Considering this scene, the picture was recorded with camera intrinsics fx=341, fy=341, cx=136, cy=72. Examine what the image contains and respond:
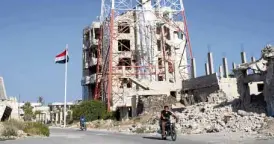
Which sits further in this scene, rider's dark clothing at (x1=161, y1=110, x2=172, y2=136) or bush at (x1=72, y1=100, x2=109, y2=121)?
bush at (x1=72, y1=100, x2=109, y2=121)

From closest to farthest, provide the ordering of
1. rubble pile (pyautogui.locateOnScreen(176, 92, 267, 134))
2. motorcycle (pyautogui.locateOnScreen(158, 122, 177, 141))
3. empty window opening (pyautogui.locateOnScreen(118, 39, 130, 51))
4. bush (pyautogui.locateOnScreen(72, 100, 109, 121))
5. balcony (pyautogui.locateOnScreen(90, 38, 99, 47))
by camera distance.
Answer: motorcycle (pyautogui.locateOnScreen(158, 122, 177, 141)) < rubble pile (pyautogui.locateOnScreen(176, 92, 267, 134)) < bush (pyautogui.locateOnScreen(72, 100, 109, 121)) < empty window opening (pyautogui.locateOnScreen(118, 39, 130, 51)) < balcony (pyautogui.locateOnScreen(90, 38, 99, 47))

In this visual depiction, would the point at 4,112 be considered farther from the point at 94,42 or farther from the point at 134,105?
the point at 94,42

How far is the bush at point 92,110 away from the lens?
4853cm

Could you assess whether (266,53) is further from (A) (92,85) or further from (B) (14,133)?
(A) (92,85)

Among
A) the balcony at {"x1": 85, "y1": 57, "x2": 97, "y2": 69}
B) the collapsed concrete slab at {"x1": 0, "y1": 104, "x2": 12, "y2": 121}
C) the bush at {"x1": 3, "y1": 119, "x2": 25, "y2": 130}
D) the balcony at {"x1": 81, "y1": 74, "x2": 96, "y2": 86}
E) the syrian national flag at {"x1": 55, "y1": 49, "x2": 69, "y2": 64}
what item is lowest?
the bush at {"x1": 3, "y1": 119, "x2": 25, "y2": 130}

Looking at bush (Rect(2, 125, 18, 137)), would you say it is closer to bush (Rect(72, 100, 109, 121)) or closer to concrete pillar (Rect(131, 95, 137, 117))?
concrete pillar (Rect(131, 95, 137, 117))

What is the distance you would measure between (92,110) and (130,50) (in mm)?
14551

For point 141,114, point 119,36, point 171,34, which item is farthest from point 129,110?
point 171,34

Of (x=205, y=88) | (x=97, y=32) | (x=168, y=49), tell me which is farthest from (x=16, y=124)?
(x=97, y=32)

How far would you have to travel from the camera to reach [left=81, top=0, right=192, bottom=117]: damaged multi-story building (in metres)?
52.2

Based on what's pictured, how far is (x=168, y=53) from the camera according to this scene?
6009 centimetres

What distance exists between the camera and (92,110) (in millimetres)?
48812

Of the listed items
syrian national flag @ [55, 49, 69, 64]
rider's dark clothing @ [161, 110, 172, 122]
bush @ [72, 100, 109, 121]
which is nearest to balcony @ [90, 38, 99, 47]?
syrian national flag @ [55, 49, 69, 64]

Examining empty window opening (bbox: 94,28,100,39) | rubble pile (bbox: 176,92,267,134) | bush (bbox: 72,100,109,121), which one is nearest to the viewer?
rubble pile (bbox: 176,92,267,134)
